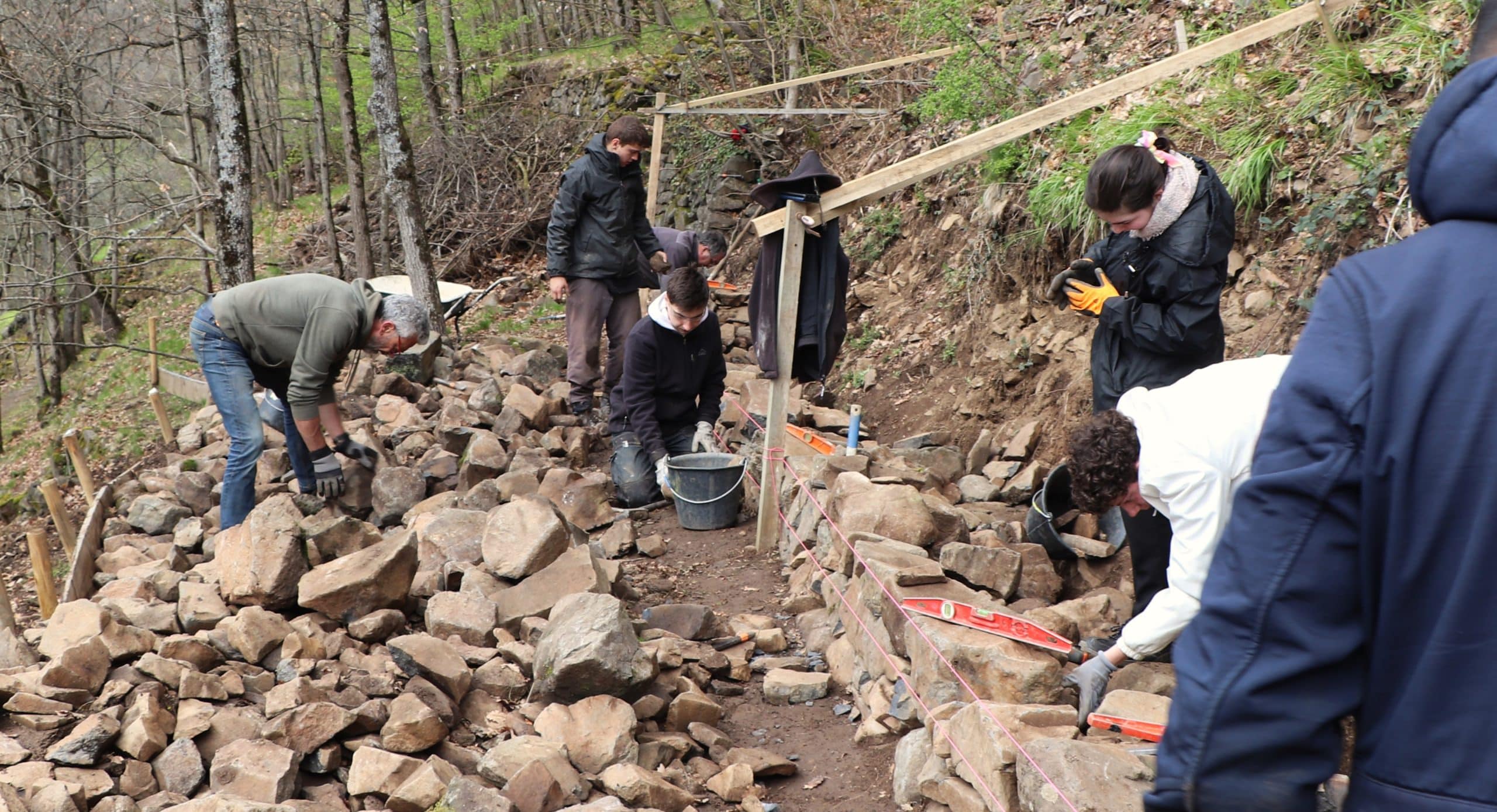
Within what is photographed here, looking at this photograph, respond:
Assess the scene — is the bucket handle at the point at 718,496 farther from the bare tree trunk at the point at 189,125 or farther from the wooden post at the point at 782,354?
the bare tree trunk at the point at 189,125

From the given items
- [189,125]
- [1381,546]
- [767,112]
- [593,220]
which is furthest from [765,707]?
[189,125]

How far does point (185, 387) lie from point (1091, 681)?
1133 centimetres

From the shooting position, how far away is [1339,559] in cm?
116

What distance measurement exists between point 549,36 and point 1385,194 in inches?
601

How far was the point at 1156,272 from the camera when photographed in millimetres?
3465

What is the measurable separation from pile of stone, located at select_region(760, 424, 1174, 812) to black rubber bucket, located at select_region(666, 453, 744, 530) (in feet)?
0.95

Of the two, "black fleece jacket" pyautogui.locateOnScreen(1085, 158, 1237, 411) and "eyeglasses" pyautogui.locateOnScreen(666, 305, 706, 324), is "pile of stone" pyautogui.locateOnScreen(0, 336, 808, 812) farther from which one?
"black fleece jacket" pyautogui.locateOnScreen(1085, 158, 1237, 411)

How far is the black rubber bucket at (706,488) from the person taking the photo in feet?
18.3

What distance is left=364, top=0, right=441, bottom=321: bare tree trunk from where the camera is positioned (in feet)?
28.6

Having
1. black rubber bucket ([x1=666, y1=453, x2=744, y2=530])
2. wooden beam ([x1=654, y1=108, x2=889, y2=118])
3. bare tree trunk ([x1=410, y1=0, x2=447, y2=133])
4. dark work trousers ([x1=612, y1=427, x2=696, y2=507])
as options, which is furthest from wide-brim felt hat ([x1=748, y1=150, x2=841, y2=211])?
bare tree trunk ([x1=410, y1=0, x2=447, y2=133])

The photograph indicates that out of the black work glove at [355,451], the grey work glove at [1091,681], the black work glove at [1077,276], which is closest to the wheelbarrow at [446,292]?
the black work glove at [355,451]

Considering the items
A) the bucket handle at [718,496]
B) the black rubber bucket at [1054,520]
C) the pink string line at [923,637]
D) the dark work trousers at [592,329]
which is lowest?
the bucket handle at [718,496]

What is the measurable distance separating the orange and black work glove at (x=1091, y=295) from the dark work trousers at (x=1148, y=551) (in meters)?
0.78

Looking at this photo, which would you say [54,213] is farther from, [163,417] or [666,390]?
[666,390]
